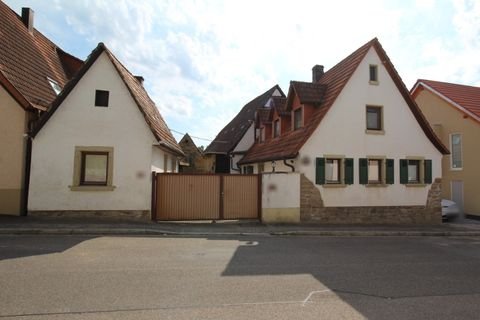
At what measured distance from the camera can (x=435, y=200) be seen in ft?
54.7

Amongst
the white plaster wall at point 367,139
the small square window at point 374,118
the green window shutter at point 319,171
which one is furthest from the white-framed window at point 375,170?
the green window shutter at point 319,171

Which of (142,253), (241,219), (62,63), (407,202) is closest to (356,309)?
(142,253)

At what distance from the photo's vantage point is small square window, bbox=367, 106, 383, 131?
16.4 m

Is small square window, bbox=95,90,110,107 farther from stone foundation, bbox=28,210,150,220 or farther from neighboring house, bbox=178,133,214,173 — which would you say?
neighboring house, bbox=178,133,214,173

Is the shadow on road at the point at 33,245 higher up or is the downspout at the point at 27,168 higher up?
the downspout at the point at 27,168

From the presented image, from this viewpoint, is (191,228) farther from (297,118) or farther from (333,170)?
(297,118)

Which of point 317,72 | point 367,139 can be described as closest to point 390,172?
point 367,139

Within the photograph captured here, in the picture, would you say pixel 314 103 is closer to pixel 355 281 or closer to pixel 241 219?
pixel 241 219

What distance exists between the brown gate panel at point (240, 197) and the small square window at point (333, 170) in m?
3.21

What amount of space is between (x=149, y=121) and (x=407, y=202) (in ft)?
39.5

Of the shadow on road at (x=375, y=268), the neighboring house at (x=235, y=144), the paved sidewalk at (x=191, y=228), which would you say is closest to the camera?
the shadow on road at (x=375, y=268)

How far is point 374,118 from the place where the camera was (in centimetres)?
1650

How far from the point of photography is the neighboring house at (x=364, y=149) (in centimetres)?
1517

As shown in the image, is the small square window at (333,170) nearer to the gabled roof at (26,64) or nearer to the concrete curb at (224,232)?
the concrete curb at (224,232)
